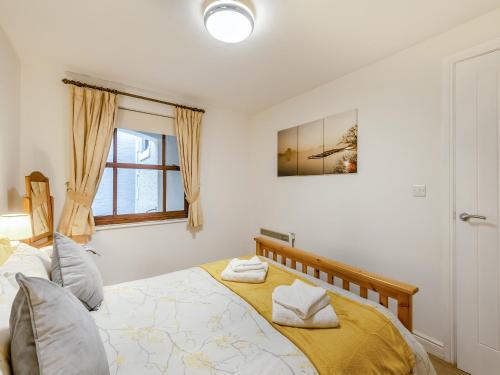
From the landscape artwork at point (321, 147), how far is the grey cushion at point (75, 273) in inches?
87.6

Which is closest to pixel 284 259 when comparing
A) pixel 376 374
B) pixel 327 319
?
pixel 327 319

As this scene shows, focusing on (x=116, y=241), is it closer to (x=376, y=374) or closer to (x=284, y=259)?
(x=284, y=259)

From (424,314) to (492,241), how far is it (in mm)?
753

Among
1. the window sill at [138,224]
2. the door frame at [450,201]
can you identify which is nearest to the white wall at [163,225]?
the window sill at [138,224]

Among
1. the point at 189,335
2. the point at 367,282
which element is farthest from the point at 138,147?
the point at 367,282

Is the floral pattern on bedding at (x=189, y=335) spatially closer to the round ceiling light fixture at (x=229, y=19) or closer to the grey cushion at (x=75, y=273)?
the grey cushion at (x=75, y=273)

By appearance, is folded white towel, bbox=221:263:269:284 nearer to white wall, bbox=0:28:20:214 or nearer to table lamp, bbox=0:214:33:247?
table lamp, bbox=0:214:33:247

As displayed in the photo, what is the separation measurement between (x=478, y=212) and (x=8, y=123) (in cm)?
354

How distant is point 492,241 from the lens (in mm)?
1569

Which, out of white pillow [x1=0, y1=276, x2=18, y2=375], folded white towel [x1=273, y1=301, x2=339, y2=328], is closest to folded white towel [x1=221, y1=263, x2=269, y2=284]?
folded white towel [x1=273, y1=301, x2=339, y2=328]

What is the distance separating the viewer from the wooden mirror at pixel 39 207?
1914mm

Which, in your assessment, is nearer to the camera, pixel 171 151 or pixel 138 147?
pixel 138 147

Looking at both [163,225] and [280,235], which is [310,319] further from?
[163,225]

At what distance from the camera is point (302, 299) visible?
125 centimetres
